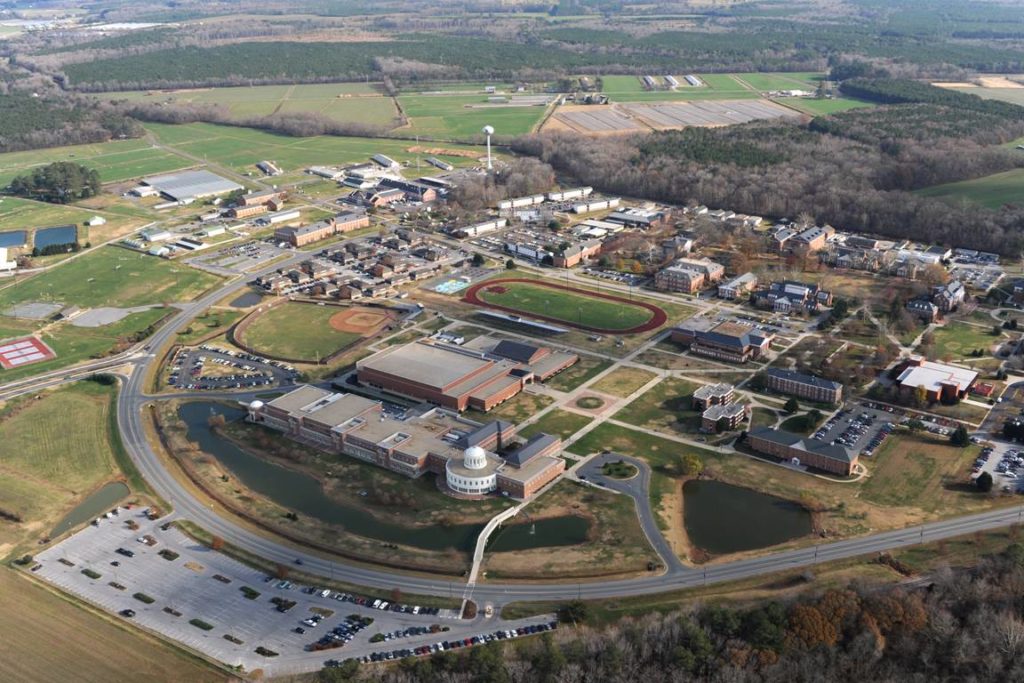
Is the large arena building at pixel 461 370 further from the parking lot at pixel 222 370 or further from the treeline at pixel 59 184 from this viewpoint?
the treeline at pixel 59 184

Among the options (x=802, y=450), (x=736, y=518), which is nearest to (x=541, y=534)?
(x=736, y=518)

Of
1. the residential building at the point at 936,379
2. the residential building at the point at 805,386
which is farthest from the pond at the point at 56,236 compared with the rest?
the residential building at the point at 936,379

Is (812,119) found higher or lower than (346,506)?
higher

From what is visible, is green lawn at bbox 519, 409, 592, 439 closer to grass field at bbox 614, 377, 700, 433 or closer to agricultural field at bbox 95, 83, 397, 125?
grass field at bbox 614, 377, 700, 433

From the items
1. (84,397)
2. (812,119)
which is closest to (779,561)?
(84,397)

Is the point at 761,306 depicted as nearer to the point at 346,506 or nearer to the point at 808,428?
the point at 808,428

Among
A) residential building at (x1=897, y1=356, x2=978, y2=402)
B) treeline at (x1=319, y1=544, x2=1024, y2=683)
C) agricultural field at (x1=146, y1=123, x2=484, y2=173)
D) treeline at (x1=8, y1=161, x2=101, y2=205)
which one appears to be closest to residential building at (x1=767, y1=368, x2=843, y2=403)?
residential building at (x1=897, y1=356, x2=978, y2=402)
